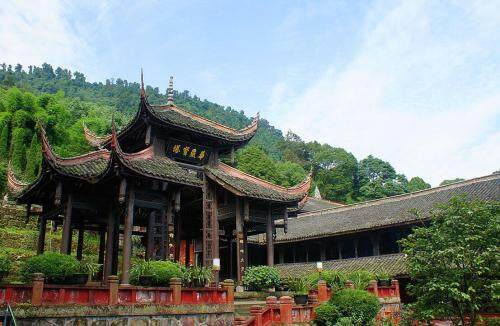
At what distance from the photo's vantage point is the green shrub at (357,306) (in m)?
13.3

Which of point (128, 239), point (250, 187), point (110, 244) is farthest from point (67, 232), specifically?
point (250, 187)

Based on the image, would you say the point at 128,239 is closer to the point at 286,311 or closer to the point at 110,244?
the point at 110,244

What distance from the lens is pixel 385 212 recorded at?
27.2m

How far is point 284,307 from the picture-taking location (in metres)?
13.2

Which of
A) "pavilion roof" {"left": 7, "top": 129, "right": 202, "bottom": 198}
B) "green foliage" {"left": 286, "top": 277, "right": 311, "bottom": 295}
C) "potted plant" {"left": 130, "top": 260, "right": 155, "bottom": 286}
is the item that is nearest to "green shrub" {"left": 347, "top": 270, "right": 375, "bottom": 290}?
Result: "green foliage" {"left": 286, "top": 277, "right": 311, "bottom": 295}

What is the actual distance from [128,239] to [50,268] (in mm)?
3788

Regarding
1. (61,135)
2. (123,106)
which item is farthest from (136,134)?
(123,106)

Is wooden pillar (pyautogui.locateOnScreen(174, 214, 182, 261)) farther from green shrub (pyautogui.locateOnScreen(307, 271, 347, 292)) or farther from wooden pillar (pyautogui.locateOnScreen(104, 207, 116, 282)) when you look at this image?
green shrub (pyautogui.locateOnScreen(307, 271, 347, 292))

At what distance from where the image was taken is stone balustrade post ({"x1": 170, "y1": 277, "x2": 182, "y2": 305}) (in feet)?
40.5

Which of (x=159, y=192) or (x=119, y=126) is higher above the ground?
(x=119, y=126)

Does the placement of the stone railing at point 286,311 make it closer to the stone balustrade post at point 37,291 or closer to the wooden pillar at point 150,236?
the wooden pillar at point 150,236

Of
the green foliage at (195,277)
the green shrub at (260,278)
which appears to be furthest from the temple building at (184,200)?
the green foliage at (195,277)

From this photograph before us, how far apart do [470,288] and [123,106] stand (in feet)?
324

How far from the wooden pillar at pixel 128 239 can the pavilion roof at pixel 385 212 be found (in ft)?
44.4
